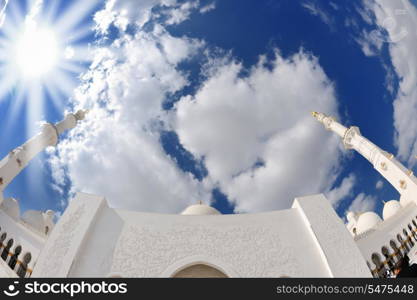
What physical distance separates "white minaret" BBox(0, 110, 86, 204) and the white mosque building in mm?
5075

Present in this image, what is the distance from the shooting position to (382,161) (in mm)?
21672

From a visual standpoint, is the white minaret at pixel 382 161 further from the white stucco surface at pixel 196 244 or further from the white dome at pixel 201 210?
the white dome at pixel 201 210

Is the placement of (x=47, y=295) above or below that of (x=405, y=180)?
below

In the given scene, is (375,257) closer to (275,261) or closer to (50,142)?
(275,261)

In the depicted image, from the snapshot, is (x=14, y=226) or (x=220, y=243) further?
(x=14, y=226)

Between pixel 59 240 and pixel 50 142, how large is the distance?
16895mm

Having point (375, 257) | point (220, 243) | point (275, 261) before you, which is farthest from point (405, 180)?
point (220, 243)

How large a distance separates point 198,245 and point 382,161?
1612cm

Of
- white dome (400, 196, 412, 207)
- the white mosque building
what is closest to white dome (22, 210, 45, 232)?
the white mosque building

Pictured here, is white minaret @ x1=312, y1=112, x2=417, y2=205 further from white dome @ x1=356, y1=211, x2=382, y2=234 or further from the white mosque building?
the white mosque building

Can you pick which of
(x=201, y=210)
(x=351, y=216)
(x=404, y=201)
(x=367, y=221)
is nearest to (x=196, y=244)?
(x=201, y=210)

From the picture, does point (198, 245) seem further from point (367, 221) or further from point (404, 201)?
point (404, 201)

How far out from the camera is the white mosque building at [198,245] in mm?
11055

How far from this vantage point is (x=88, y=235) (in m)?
11.8
